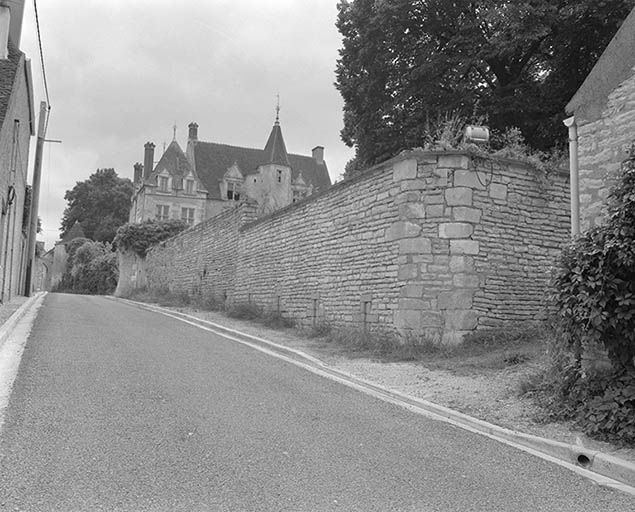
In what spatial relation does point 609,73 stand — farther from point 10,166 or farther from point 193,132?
point 193,132

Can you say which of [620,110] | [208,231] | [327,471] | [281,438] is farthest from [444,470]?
[208,231]

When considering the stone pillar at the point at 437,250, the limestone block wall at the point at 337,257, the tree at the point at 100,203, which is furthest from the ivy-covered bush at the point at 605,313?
the tree at the point at 100,203

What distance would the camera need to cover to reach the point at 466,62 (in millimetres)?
19203

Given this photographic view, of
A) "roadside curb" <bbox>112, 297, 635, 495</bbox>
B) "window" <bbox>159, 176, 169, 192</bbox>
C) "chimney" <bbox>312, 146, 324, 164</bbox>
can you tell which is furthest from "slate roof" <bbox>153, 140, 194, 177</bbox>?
"roadside curb" <bbox>112, 297, 635, 495</bbox>

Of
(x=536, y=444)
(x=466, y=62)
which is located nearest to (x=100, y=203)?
(x=466, y=62)

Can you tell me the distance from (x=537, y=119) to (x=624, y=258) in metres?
15.1

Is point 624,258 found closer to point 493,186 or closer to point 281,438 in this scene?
point 281,438

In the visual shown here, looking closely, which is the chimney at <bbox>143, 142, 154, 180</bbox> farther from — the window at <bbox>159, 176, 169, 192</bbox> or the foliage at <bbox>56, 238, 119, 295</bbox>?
the foliage at <bbox>56, 238, 119, 295</bbox>

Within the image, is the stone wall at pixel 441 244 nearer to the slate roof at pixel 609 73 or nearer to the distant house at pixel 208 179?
the slate roof at pixel 609 73

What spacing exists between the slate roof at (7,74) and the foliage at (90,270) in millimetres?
31173

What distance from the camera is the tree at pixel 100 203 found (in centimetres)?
7038

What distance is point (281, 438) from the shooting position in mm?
5156

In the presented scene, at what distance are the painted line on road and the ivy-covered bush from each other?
218 inches

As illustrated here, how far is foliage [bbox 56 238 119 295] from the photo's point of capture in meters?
48.2
